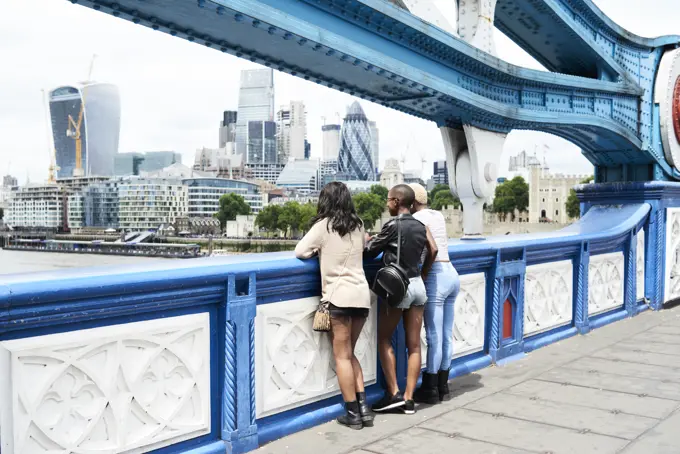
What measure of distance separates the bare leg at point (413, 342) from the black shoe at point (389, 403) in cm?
6

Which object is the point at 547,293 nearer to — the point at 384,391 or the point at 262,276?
the point at 384,391

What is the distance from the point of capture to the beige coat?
426cm

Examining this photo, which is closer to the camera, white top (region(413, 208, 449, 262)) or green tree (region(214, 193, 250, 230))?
white top (region(413, 208, 449, 262))

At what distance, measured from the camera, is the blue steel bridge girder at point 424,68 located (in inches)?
200

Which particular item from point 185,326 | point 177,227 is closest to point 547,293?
point 185,326

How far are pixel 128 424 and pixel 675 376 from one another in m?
4.52

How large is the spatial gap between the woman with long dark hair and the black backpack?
0.17 meters

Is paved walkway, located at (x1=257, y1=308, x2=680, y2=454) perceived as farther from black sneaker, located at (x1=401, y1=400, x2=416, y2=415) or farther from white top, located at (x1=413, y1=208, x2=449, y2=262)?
white top, located at (x1=413, y1=208, x2=449, y2=262)

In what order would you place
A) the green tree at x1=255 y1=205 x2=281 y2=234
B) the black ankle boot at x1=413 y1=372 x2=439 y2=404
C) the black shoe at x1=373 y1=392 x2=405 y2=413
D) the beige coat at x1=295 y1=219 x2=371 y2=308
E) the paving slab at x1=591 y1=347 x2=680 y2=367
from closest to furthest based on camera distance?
1. the beige coat at x1=295 y1=219 x2=371 y2=308
2. the black shoe at x1=373 y1=392 x2=405 y2=413
3. the black ankle boot at x1=413 y1=372 x2=439 y2=404
4. the paving slab at x1=591 y1=347 x2=680 y2=367
5. the green tree at x1=255 y1=205 x2=281 y2=234

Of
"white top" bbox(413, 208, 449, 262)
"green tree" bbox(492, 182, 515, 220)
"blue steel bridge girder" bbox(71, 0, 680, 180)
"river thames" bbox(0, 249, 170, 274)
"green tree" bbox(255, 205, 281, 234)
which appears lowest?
"river thames" bbox(0, 249, 170, 274)

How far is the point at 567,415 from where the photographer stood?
186 inches

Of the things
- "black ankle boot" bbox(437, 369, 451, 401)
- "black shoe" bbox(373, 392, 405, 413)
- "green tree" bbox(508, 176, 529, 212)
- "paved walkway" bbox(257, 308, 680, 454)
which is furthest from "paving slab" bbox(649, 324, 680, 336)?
"green tree" bbox(508, 176, 529, 212)

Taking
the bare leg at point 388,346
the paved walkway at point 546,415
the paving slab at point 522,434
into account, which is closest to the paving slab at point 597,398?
the paved walkway at point 546,415

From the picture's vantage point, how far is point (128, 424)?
3334mm
